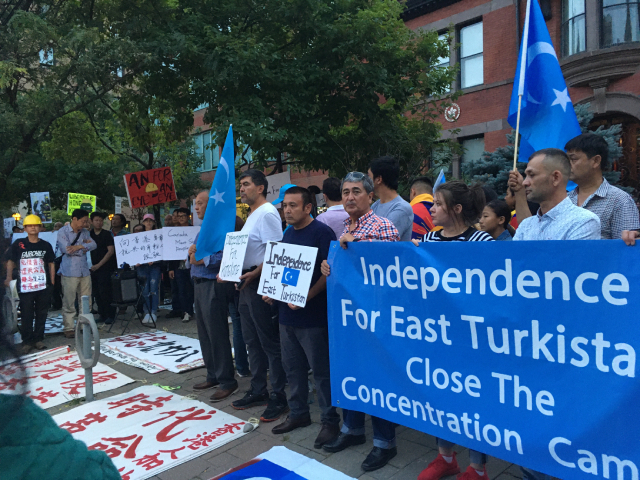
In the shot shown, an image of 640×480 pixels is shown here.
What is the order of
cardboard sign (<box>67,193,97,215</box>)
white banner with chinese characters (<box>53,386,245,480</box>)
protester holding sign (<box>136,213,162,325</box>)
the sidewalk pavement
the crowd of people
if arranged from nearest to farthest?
1. the crowd of people
2. the sidewalk pavement
3. white banner with chinese characters (<box>53,386,245,480</box>)
4. protester holding sign (<box>136,213,162,325</box>)
5. cardboard sign (<box>67,193,97,215</box>)

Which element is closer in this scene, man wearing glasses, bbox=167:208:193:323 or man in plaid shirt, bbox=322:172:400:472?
man in plaid shirt, bbox=322:172:400:472

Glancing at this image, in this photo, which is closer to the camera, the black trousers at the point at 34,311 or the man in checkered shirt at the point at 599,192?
the man in checkered shirt at the point at 599,192

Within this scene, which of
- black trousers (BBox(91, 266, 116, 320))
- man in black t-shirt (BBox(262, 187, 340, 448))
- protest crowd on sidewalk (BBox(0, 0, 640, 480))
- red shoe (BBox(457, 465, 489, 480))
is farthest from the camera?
black trousers (BBox(91, 266, 116, 320))

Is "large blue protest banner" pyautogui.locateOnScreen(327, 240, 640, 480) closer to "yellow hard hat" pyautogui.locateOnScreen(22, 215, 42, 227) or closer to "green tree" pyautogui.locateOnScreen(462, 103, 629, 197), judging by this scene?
"yellow hard hat" pyautogui.locateOnScreen(22, 215, 42, 227)

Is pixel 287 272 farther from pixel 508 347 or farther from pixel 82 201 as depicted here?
pixel 82 201

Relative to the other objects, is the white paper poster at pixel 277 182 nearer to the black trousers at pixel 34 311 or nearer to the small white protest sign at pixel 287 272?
the black trousers at pixel 34 311

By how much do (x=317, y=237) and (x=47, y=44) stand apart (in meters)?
7.13

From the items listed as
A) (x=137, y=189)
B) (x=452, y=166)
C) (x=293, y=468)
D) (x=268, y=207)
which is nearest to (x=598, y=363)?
(x=293, y=468)

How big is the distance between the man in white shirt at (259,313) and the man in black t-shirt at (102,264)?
18.8 ft

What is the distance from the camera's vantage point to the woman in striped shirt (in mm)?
3195

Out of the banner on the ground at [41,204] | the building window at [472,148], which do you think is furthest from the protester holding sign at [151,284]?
the building window at [472,148]

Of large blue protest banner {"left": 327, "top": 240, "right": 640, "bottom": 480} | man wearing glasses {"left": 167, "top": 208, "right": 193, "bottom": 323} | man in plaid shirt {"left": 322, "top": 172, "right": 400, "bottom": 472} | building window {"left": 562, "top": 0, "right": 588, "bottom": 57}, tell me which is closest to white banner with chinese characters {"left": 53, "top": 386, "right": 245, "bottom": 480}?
man in plaid shirt {"left": 322, "top": 172, "right": 400, "bottom": 472}

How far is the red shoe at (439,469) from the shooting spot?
3172mm

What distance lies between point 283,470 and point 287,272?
4.71ft
